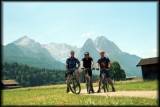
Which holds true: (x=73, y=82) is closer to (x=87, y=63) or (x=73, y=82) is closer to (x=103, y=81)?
(x=87, y=63)

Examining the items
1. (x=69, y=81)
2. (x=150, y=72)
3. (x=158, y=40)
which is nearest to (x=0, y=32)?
(x=158, y=40)

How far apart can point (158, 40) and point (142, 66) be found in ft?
277

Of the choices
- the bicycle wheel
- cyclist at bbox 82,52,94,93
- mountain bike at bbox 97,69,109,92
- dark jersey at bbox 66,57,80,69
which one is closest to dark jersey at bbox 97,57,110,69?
mountain bike at bbox 97,69,109,92

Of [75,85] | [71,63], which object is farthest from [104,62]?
[75,85]

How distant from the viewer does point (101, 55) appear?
22.4 metres

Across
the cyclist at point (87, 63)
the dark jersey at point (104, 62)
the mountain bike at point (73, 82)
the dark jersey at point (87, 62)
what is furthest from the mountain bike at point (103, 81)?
the mountain bike at point (73, 82)

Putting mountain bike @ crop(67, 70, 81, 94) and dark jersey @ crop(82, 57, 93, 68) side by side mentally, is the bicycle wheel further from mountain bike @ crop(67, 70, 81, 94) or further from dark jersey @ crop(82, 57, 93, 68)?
dark jersey @ crop(82, 57, 93, 68)

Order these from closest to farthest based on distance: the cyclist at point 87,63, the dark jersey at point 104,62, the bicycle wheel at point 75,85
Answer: the bicycle wheel at point 75,85, the cyclist at point 87,63, the dark jersey at point 104,62

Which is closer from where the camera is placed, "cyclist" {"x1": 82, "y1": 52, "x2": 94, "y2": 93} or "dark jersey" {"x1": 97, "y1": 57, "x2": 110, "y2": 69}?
"cyclist" {"x1": 82, "y1": 52, "x2": 94, "y2": 93}

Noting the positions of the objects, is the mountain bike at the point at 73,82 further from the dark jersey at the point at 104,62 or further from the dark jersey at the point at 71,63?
the dark jersey at the point at 104,62

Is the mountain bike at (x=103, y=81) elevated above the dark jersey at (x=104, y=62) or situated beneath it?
situated beneath

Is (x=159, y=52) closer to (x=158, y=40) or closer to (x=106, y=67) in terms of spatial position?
(x=158, y=40)

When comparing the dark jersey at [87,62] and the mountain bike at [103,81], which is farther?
the mountain bike at [103,81]

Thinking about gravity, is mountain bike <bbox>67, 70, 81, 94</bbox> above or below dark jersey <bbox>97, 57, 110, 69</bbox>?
below
